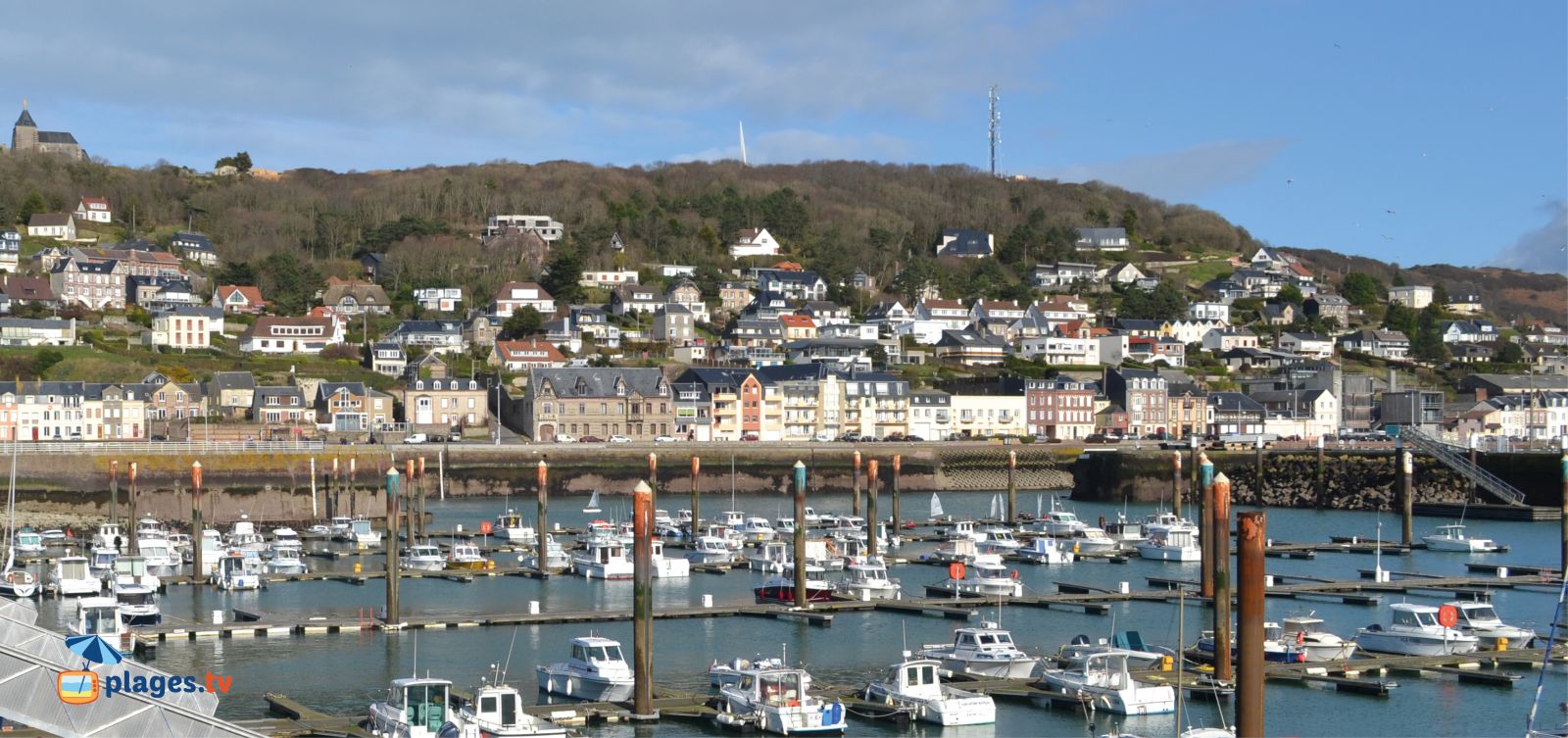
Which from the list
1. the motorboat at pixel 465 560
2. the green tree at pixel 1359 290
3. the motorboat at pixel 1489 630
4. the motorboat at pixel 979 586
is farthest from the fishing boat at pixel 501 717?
the green tree at pixel 1359 290

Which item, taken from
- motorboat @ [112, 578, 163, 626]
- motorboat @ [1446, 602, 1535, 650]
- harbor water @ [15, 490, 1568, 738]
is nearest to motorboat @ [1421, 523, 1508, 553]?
harbor water @ [15, 490, 1568, 738]

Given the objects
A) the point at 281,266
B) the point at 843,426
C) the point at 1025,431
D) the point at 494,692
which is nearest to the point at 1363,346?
the point at 1025,431

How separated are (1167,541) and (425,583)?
77.8ft

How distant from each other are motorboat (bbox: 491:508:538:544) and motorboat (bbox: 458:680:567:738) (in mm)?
34730

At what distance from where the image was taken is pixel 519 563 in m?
55.4

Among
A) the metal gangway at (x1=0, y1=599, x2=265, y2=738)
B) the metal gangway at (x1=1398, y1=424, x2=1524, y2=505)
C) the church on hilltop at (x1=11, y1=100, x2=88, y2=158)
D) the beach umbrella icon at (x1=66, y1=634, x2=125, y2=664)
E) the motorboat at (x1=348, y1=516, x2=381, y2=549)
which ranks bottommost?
the motorboat at (x1=348, y1=516, x2=381, y2=549)

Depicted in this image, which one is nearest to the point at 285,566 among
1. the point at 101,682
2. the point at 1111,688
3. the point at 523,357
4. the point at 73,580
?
the point at 73,580

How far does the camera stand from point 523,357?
11438cm

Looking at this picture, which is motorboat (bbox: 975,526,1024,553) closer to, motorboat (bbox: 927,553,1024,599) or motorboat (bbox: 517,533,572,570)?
motorboat (bbox: 927,553,1024,599)

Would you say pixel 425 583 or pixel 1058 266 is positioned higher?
pixel 1058 266

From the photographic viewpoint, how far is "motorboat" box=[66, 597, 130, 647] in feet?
113

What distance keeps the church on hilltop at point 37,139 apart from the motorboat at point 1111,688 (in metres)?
166

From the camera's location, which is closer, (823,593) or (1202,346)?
(823,593)

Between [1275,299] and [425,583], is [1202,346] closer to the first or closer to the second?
[1275,299]
